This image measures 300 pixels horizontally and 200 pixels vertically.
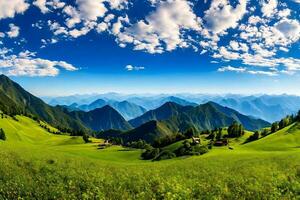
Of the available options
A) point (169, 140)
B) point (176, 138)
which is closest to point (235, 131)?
point (176, 138)

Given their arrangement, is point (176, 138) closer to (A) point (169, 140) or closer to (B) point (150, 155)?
(A) point (169, 140)

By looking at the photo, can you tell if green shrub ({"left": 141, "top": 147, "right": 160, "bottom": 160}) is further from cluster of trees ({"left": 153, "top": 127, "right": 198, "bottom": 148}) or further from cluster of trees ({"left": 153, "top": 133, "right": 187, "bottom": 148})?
cluster of trees ({"left": 153, "top": 133, "right": 187, "bottom": 148})

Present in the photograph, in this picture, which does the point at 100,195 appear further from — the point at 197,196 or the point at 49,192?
the point at 197,196

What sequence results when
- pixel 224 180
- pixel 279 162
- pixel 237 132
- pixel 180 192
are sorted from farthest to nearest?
pixel 237 132 < pixel 279 162 < pixel 224 180 < pixel 180 192

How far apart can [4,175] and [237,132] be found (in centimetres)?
14589

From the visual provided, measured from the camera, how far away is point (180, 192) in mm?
18766

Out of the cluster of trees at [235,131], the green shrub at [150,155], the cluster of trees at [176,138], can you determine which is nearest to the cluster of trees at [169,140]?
the cluster of trees at [176,138]

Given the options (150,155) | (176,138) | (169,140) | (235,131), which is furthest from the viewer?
(169,140)

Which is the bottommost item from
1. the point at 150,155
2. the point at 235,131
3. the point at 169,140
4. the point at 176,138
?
the point at 150,155

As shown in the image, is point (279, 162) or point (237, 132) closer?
point (279, 162)

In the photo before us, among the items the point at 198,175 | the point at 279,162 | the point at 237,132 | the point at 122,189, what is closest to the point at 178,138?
the point at 237,132

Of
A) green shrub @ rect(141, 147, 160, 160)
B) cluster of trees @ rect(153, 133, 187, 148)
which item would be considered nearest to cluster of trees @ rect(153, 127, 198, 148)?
cluster of trees @ rect(153, 133, 187, 148)

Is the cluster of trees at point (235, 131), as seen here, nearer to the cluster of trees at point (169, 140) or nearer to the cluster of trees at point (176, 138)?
the cluster of trees at point (176, 138)

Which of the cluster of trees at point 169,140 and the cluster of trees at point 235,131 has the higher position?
the cluster of trees at point 235,131
